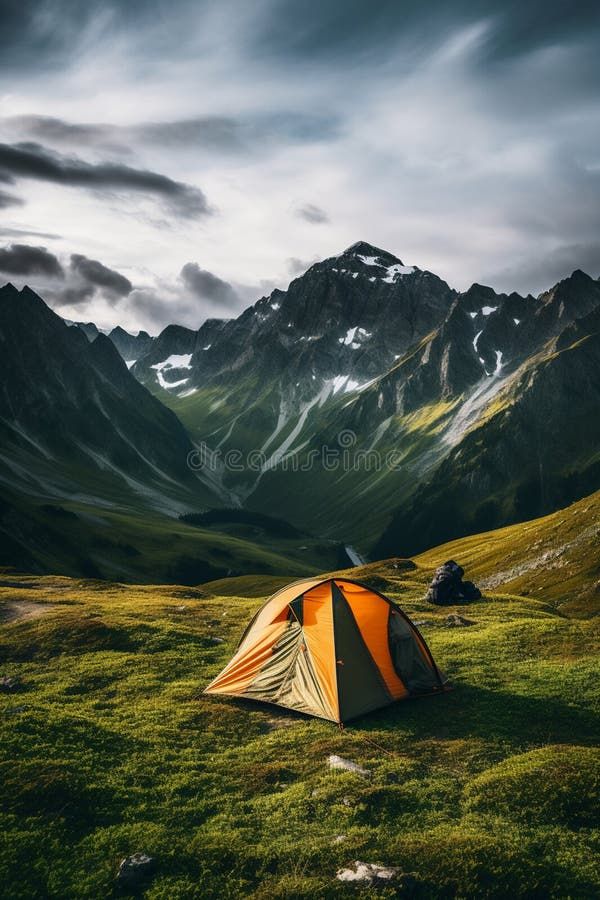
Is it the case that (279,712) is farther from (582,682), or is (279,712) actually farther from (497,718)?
(582,682)

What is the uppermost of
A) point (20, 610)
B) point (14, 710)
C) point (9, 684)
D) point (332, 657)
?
point (332, 657)

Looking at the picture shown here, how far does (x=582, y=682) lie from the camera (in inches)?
1051

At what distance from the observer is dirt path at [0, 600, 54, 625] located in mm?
45438

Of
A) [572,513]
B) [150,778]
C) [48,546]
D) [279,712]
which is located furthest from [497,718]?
[48,546]

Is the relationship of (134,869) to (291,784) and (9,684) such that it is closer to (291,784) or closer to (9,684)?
(291,784)

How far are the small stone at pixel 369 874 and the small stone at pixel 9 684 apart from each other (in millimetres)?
19580

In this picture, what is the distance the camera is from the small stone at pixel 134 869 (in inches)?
559

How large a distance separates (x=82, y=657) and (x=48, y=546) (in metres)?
125

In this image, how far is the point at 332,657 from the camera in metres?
25.2

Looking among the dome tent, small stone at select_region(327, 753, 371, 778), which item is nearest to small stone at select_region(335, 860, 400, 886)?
small stone at select_region(327, 753, 371, 778)

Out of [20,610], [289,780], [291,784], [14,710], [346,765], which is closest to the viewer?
[291,784]

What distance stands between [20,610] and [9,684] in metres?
22.1

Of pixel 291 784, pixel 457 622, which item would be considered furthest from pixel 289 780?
pixel 457 622

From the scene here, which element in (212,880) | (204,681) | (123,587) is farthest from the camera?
(123,587)
